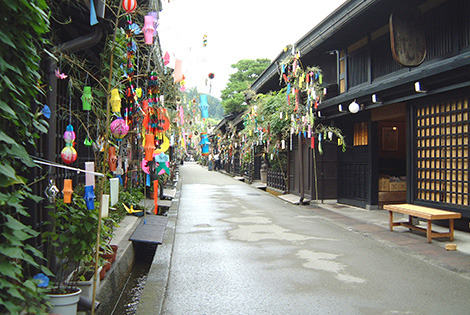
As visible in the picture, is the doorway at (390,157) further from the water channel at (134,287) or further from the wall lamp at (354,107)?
the water channel at (134,287)

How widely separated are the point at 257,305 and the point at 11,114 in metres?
3.92

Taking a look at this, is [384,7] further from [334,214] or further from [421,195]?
[334,214]

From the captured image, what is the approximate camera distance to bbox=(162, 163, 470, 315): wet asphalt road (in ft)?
16.9

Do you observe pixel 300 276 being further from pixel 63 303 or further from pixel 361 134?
pixel 361 134

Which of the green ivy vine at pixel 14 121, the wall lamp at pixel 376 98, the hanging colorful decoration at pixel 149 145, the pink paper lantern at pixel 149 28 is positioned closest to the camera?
the green ivy vine at pixel 14 121

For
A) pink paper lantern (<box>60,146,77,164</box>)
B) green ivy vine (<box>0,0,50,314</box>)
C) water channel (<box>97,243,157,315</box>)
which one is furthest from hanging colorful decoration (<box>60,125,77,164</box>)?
water channel (<box>97,243,157,315</box>)

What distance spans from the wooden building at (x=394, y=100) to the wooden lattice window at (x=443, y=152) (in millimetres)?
26

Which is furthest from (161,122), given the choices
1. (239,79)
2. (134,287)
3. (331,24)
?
(239,79)

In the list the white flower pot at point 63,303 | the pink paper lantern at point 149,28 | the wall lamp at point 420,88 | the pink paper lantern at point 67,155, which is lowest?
the white flower pot at point 63,303

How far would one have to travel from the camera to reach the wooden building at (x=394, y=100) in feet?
31.1

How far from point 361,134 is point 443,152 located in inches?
203

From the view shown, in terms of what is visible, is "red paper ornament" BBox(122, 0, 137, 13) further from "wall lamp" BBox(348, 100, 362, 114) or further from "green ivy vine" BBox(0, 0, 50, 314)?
"wall lamp" BBox(348, 100, 362, 114)

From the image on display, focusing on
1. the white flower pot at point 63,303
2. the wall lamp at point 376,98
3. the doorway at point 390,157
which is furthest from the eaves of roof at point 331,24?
the white flower pot at point 63,303

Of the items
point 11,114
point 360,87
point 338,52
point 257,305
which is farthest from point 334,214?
point 11,114
